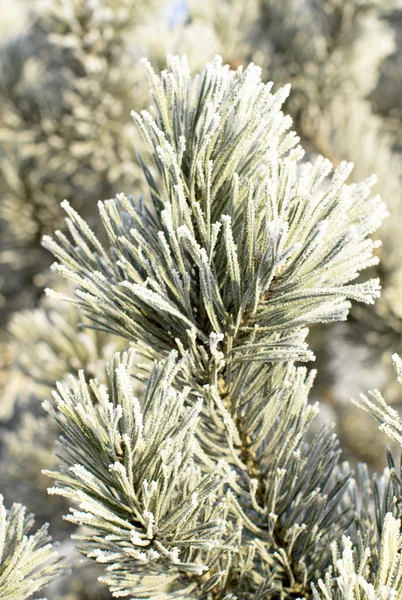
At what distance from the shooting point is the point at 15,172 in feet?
3.88

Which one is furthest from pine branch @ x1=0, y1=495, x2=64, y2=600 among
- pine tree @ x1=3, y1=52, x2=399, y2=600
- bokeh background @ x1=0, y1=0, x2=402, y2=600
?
bokeh background @ x1=0, y1=0, x2=402, y2=600

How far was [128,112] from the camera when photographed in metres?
1.14

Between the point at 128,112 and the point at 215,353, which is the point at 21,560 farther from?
the point at 128,112

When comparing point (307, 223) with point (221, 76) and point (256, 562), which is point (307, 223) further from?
point (256, 562)

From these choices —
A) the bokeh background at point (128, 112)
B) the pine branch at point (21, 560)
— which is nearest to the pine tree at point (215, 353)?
the pine branch at point (21, 560)

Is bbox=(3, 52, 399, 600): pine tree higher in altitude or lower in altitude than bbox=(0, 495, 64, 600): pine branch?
higher

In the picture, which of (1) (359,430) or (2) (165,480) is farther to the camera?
(1) (359,430)

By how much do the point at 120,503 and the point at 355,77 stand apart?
1.22m

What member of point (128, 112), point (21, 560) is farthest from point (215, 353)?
point (128, 112)

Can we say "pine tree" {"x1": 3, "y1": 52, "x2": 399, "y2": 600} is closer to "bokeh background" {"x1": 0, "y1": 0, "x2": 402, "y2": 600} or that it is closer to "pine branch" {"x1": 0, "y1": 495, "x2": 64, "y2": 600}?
"pine branch" {"x1": 0, "y1": 495, "x2": 64, "y2": 600}

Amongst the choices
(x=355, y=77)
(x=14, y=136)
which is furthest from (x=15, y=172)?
(x=355, y=77)

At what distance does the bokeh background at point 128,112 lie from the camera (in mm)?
1038

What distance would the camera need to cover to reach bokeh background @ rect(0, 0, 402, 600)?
3.41 feet

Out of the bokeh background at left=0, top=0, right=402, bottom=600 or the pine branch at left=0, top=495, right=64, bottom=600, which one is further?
the bokeh background at left=0, top=0, right=402, bottom=600
